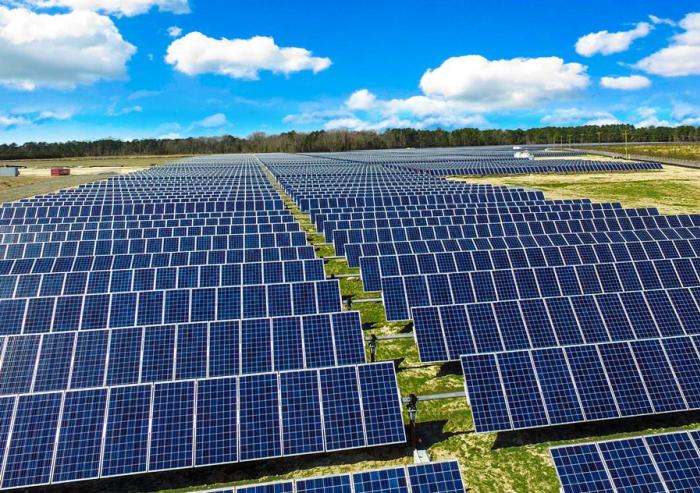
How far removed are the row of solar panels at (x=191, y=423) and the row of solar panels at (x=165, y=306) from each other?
4543 mm

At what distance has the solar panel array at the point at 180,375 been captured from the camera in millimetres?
7855

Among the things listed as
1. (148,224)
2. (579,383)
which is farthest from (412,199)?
(579,383)

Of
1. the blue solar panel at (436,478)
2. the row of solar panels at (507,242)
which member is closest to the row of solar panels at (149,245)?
the row of solar panels at (507,242)

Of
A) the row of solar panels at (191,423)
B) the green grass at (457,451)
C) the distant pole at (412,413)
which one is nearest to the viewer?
the row of solar panels at (191,423)

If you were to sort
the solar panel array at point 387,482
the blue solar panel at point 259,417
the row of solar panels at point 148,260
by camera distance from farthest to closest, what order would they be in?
the row of solar panels at point 148,260 → the blue solar panel at point 259,417 → the solar panel array at point 387,482

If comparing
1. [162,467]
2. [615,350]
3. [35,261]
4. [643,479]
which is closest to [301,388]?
[162,467]

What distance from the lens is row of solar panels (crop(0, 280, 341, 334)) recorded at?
12.8m

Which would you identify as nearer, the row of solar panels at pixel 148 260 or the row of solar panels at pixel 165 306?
the row of solar panels at pixel 165 306

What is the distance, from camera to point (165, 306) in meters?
13.4

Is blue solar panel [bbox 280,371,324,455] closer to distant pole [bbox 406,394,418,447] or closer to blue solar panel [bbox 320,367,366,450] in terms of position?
blue solar panel [bbox 320,367,366,450]

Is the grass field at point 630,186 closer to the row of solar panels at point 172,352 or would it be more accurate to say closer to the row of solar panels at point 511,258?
the row of solar panels at point 511,258

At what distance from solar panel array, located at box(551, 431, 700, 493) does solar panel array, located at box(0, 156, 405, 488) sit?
3.01 metres

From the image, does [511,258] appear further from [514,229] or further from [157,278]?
[157,278]

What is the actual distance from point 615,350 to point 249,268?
11937 millimetres
